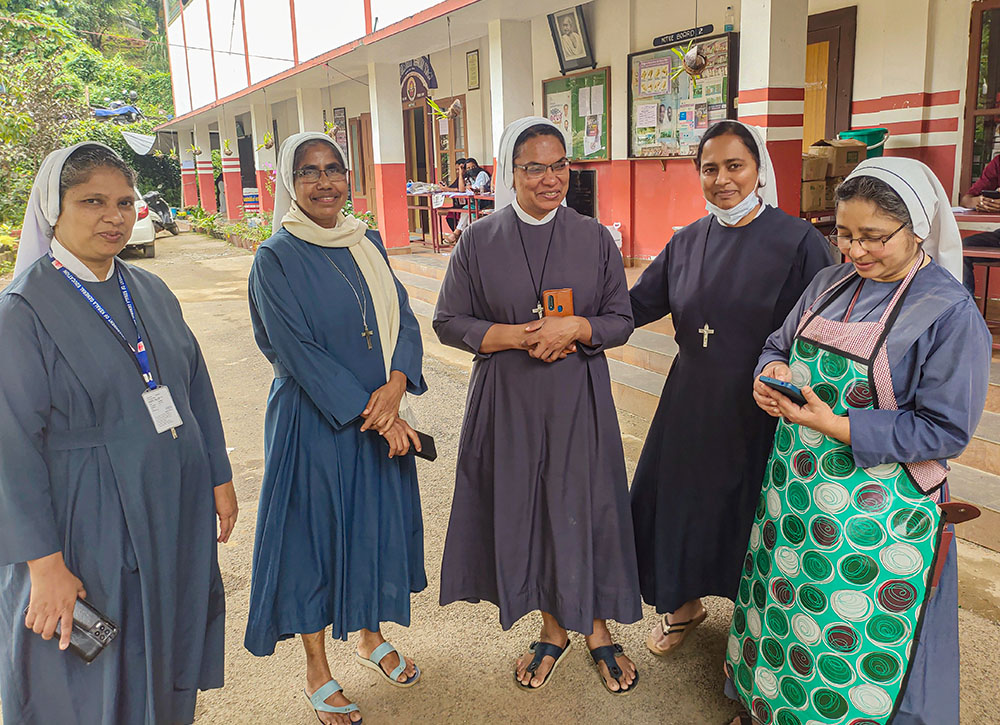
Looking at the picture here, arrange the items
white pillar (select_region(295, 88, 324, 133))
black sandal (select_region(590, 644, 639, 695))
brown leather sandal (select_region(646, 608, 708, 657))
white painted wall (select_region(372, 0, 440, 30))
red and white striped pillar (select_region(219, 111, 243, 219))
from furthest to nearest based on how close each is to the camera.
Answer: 1. red and white striped pillar (select_region(219, 111, 243, 219))
2. white pillar (select_region(295, 88, 324, 133))
3. white painted wall (select_region(372, 0, 440, 30))
4. brown leather sandal (select_region(646, 608, 708, 657))
5. black sandal (select_region(590, 644, 639, 695))

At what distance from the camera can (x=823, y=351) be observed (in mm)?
1876

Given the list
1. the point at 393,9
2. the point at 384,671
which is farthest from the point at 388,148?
the point at 384,671

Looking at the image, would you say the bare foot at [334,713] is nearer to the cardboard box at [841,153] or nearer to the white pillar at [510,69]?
the cardboard box at [841,153]

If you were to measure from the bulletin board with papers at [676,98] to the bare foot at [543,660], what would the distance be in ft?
17.6

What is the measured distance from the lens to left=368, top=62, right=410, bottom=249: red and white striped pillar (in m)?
11.1

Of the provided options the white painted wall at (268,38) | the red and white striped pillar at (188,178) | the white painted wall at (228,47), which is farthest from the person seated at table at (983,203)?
the red and white striped pillar at (188,178)

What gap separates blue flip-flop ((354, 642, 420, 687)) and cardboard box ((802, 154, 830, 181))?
188 inches

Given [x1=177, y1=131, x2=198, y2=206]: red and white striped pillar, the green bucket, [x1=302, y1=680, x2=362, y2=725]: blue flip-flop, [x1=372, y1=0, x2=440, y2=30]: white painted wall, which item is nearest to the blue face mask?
[x1=302, y1=680, x2=362, y2=725]: blue flip-flop

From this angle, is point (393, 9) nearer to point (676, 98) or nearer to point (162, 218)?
point (676, 98)

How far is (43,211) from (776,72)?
4.60 m

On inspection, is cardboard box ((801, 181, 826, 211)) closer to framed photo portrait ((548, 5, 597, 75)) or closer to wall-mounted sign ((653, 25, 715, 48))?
wall-mounted sign ((653, 25, 715, 48))

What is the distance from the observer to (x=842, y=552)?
182cm

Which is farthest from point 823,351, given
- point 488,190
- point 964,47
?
point 488,190

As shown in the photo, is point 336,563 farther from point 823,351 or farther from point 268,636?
point 823,351
